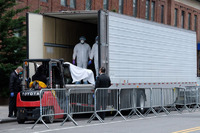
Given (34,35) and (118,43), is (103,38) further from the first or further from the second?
(34,35)

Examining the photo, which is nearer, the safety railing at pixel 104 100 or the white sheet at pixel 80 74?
the safety railing at pixel 104 100

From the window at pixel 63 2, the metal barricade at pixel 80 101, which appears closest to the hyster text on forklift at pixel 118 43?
the metal barricade at pixel 80 101

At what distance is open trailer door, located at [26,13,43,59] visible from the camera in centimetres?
1770

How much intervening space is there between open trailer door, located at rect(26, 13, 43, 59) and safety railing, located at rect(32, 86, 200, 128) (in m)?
2.61

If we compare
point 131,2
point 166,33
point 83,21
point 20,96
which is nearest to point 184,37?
point 166,33

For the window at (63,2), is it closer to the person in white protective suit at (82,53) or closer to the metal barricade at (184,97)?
the metal barricade at (184,97)

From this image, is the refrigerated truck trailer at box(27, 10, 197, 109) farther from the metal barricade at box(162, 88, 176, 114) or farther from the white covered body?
the metal barricade at box(162, 88, 176, 114)

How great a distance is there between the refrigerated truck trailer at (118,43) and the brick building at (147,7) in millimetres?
10522

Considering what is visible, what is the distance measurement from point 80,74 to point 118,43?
198 cm

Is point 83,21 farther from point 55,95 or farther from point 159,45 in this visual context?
point 55,95

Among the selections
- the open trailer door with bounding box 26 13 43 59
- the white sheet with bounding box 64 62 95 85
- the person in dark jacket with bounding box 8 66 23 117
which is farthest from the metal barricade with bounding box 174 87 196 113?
the person in dark jacket with bounding box 8 66 23 117

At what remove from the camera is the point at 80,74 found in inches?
690

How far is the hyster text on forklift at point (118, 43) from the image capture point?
17.7 metres

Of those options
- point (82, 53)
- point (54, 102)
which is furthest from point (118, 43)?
point (54, 102)
